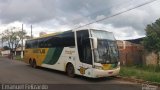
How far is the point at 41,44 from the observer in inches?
936

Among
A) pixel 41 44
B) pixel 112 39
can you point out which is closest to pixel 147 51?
pixel 41 44

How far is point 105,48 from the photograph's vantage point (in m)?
16.5

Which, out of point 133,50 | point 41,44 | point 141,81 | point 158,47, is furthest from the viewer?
point 133,50

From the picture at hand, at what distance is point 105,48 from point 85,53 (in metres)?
1.28

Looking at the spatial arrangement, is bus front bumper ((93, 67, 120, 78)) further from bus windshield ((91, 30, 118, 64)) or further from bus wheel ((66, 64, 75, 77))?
bus wheel ((66, 64, 75, 77))

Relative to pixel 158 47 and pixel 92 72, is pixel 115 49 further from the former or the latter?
pixel 158 47

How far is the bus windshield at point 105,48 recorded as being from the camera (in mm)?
16092

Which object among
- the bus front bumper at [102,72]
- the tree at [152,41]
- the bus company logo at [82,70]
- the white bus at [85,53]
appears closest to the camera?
the bus front bumper at [102,72]

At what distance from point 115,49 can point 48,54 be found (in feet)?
22.5

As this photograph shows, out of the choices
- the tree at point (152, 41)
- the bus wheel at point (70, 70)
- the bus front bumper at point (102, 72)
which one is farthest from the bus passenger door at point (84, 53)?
the tree at point (152, 41)

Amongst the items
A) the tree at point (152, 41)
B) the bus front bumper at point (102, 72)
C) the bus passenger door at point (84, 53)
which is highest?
the tree at point (152, 41)

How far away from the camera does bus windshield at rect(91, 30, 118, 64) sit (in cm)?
1609

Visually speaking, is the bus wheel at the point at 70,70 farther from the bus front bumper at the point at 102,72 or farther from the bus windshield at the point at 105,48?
the bus windshield at the point at 105,48

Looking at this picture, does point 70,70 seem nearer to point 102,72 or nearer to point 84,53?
point 84,53
